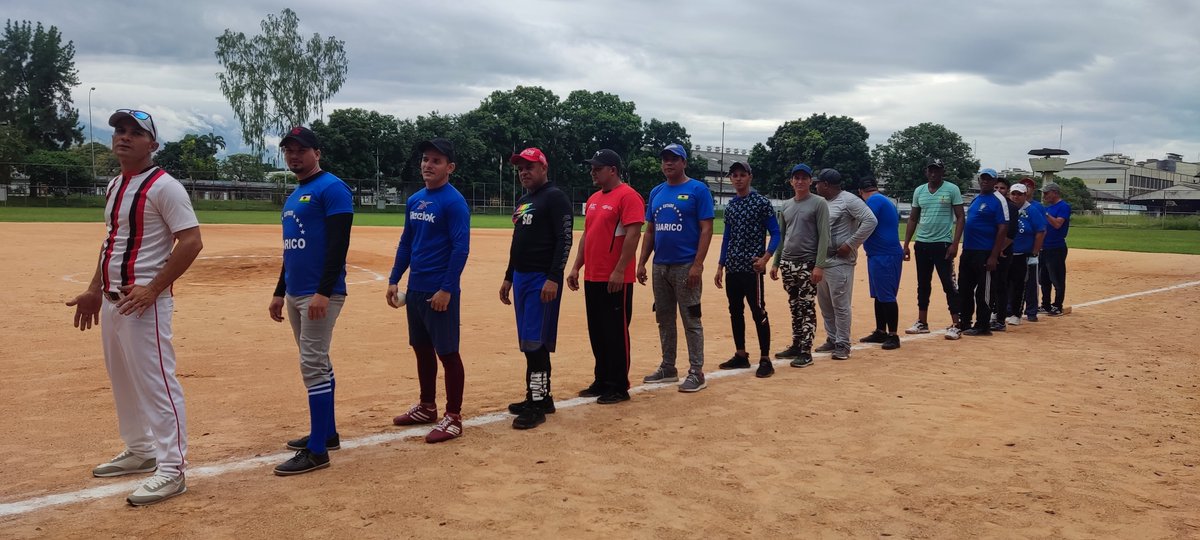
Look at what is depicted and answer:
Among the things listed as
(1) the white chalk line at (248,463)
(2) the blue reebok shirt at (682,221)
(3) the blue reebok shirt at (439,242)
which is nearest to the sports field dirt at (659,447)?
(1) the white chalk line at (248,463)

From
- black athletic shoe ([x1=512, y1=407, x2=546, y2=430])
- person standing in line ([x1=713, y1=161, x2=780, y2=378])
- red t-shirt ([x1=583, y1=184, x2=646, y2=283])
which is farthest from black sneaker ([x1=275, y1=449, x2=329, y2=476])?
person standing in line ([x1=713, y1=161, x2=780, y2=378])

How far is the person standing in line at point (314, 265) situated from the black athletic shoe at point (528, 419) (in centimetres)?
123

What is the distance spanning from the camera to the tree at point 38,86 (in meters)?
61.2

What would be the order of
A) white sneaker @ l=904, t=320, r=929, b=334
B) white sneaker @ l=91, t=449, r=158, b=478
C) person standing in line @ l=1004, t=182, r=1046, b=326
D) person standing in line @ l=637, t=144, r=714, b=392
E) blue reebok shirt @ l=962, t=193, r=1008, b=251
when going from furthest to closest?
person standing in line @ l=1004, t=182, r=1046, b=326 → white sneaker @ l=904, t=320, r=929, b=334 → blue reebok shirt @ l=962, t=193, r=1008, b=251 → person standing in line @ l=637, t=144, r=714, b=392 → white sneaker @ l=91, t=449, r=158, b=478

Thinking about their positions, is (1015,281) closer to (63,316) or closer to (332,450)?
(332,450)

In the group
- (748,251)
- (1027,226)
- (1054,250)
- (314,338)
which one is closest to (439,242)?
(314,338)

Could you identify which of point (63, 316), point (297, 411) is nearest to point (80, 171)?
point (63, 316)

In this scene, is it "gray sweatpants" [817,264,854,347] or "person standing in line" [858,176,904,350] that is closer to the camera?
"gray sweatpants" [817,264,854,347]

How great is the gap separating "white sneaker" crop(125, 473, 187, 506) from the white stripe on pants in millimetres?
36

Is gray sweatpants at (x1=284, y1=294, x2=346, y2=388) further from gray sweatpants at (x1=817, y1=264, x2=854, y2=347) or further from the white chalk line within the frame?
gray sweatpants at (x1=817, y1=264, x2=854, y2=347)

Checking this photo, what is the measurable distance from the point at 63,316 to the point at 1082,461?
10578 mm

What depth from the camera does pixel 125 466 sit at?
4.13 m

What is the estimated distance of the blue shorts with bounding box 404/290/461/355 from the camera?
4762 mm

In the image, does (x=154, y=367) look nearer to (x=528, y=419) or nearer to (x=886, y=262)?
(x=528, y=419)
